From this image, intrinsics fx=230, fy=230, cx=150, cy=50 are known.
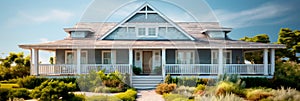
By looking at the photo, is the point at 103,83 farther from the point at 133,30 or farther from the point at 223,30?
the point at 223,30

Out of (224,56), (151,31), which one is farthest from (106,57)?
(224,56)

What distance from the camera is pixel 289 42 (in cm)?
2644

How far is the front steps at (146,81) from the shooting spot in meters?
15.3

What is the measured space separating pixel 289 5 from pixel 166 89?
15.1 meters

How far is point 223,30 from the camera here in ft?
67.5

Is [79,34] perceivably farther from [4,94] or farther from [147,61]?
[4,94]

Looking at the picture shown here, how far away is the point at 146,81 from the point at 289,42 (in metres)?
19.7

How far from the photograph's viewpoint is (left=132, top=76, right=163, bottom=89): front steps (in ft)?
50.3

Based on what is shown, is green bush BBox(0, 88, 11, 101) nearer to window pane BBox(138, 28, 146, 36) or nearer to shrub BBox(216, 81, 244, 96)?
shrub BBox(216, 81, 244, 96)

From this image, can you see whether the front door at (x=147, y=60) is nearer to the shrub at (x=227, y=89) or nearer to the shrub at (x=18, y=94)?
the shrub at (x=227, y=89)

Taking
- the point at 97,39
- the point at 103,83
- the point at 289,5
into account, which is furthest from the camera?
the point at 289,5

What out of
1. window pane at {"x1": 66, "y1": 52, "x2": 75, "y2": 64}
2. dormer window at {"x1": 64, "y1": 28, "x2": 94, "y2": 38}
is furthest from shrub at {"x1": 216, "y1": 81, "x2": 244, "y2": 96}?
dormer window at {"x1": 64, "y1": 28, "x2": 94, "y2": 38}

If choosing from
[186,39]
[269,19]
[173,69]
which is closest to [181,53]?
[186,39]

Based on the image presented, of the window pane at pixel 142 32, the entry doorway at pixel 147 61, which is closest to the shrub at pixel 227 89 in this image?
the entry doorway at pixel 147 61
